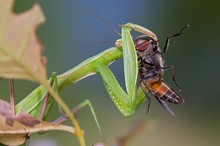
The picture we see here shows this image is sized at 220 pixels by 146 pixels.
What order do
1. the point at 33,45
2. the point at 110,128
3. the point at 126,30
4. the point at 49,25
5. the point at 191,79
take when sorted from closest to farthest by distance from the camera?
the point at 33,45
the point at 126,30
the point at 110,128
the point at 49,25
the point at 191,79

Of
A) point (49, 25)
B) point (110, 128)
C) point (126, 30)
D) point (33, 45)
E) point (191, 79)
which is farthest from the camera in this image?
point (191, 79)

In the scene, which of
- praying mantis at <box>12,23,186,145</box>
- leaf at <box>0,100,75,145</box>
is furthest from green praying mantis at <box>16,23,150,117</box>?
leaf at <box>0,100,75,145</box>

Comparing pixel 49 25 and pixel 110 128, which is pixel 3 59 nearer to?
pixel 110 128

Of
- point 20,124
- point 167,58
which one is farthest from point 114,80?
point 167,58

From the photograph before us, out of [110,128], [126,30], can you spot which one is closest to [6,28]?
[126,30]

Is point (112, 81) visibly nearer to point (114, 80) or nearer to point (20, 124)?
point (114, 80)

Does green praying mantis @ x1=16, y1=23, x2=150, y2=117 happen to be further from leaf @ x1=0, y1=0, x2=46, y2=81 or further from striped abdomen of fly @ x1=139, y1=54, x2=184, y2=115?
leaf @ x1=0, y1=0, x2=46, y2=81

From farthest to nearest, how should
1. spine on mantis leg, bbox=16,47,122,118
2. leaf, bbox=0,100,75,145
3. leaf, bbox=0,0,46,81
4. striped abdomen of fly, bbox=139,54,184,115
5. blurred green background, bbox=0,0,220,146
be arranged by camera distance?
blurred green background, bbox=0,0,220,146
spine on mantis leg, bbox=16,47,122,118
striped abdomen of fly, bbox=139,54,184,115
leaf, bbox=0,100,75,145
leaf, bbox=0,0,46,81
